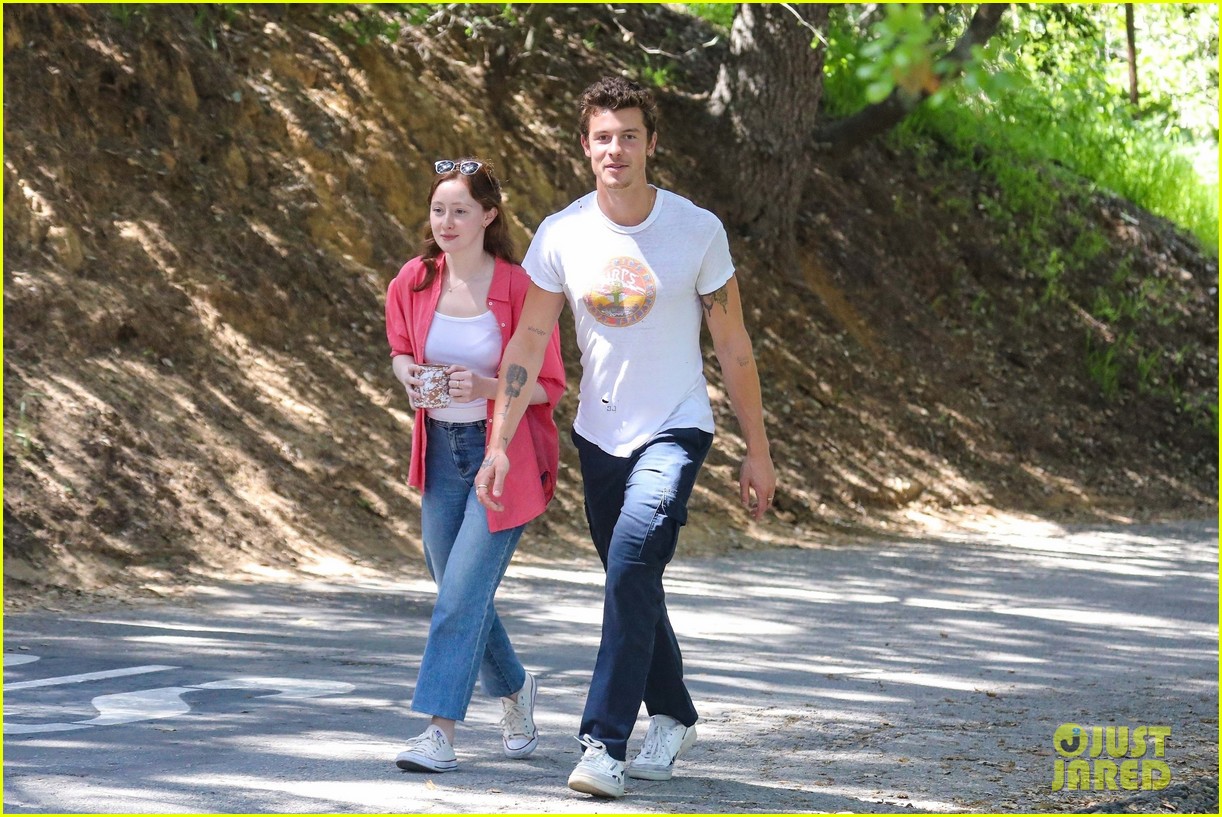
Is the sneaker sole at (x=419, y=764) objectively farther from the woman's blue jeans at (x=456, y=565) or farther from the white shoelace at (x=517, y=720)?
the white shoelace at (x=517, y=720)

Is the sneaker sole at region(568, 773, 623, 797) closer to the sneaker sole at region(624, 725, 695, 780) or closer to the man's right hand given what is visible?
the sneaker sole at region(624, 725, 695, 780)

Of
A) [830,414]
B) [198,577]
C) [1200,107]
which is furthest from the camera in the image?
[1200,107]

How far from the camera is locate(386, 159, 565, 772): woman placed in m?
4.58

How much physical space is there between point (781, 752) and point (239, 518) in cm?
524

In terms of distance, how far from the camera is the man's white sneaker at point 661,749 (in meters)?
4.55

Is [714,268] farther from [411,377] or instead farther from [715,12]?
[715,12]

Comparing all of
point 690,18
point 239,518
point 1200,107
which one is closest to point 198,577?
point 239,518

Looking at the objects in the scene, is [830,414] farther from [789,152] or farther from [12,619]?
[12,619]

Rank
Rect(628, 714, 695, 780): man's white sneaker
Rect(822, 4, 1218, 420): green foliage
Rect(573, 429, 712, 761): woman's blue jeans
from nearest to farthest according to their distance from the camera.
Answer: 1. Rect(573, 429, 712, 761): woman's blue jeans
2. Rect(628, 714, 695, 780): man's white sneaker
3. Rect(822, 4, 1218, 420): green foliage

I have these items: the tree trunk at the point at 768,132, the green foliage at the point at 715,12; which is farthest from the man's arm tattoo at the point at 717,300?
the green foliage at the point at 715,12

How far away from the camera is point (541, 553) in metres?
10.1

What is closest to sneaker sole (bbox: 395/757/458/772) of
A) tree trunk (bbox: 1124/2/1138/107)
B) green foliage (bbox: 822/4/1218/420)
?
green foliage (bbox: 822/4/1218/420)

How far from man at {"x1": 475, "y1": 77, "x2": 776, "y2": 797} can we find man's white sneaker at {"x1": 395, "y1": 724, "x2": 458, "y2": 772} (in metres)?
0.44

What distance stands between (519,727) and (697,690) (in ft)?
5.05
